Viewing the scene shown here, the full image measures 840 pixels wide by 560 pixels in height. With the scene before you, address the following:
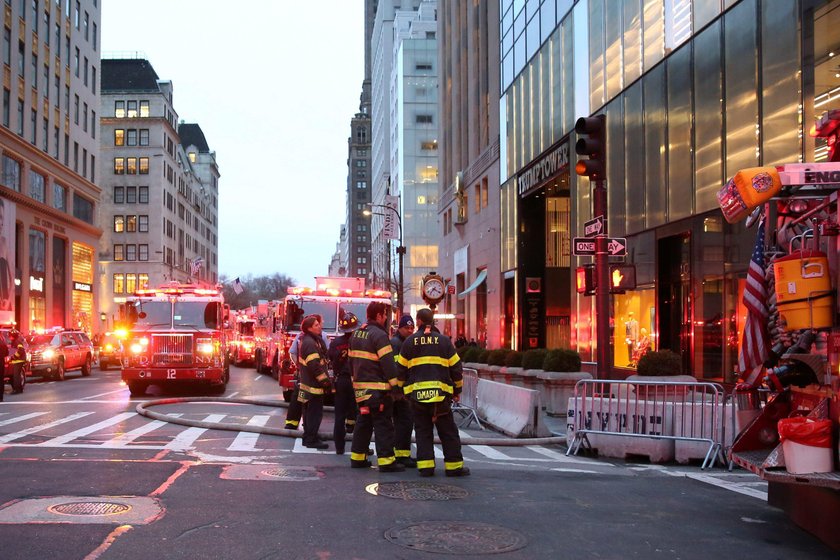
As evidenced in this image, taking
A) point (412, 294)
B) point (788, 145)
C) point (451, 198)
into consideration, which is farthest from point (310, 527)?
A: point (412, 294)

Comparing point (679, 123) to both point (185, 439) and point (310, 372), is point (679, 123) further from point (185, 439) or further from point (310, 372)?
point (185, 439)

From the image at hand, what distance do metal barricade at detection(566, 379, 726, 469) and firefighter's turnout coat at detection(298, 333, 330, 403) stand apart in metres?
3.49

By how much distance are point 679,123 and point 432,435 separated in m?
12.7

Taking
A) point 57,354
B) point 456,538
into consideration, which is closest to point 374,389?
point 456,538

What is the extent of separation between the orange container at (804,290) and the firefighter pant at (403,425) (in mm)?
4751

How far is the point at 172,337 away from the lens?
802 inches

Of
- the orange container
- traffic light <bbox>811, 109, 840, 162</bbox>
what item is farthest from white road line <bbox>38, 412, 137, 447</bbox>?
traffic light <bbox>811, 109, 840, 162</bbox>

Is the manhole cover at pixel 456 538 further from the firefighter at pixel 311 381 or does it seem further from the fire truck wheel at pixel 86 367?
the fire truck wheel at pixel 86 367

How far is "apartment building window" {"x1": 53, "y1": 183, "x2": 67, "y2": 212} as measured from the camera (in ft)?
168

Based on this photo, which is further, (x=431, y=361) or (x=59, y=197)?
(x=59, y=197)

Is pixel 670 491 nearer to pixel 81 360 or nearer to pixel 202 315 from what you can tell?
pixel 202 315

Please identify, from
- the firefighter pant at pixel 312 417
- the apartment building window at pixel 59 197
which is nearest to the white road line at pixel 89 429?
the firefighter pant at pixel 312 417

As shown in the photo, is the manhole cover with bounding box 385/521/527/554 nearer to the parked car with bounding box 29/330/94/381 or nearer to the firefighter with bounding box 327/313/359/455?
the firefighter with bounding box 327/313/359/455

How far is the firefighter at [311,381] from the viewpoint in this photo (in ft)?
36.1
